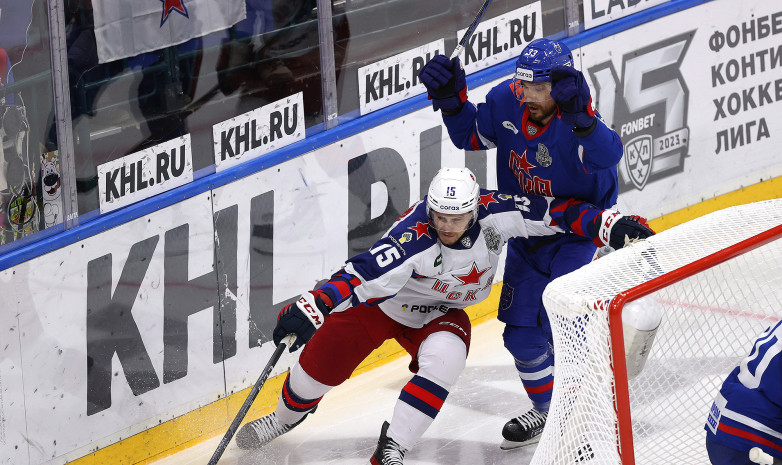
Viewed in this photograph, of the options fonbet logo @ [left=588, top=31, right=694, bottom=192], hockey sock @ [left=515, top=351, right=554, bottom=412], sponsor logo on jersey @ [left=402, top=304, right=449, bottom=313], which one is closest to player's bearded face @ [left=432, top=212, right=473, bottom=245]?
sponsor logo on jersey @ [left=402, top=304, right=449, bottom=313]

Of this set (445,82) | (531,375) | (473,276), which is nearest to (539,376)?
(531,375)

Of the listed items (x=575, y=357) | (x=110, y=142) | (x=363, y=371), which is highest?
(x=110, y=142)

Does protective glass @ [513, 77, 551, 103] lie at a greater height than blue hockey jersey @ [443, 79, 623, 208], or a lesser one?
greater

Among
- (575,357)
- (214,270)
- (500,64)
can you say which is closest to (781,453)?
(575,357)

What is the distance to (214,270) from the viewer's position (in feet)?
14.5

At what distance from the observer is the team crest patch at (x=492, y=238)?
396 centimetres

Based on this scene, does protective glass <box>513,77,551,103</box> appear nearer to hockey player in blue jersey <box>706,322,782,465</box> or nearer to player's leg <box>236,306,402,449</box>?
player's leg <box>236,306,402,449</box>

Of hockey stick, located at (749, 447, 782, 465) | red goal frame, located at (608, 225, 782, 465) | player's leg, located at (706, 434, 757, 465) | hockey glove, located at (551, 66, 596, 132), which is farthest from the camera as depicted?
hockey glove, located at (551, 66, 596, 132)

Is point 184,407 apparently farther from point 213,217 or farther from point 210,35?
point 210,35

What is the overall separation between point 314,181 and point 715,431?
2.17 metres

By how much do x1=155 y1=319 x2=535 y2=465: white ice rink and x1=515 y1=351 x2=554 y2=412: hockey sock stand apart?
Result: 19 cm

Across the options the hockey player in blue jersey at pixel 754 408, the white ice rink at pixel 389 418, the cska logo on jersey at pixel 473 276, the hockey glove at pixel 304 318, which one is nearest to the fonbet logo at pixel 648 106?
the white ice rink at pixel 389 418

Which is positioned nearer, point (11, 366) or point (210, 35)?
point (11, 366)

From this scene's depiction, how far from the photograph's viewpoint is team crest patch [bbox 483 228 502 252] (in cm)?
396
